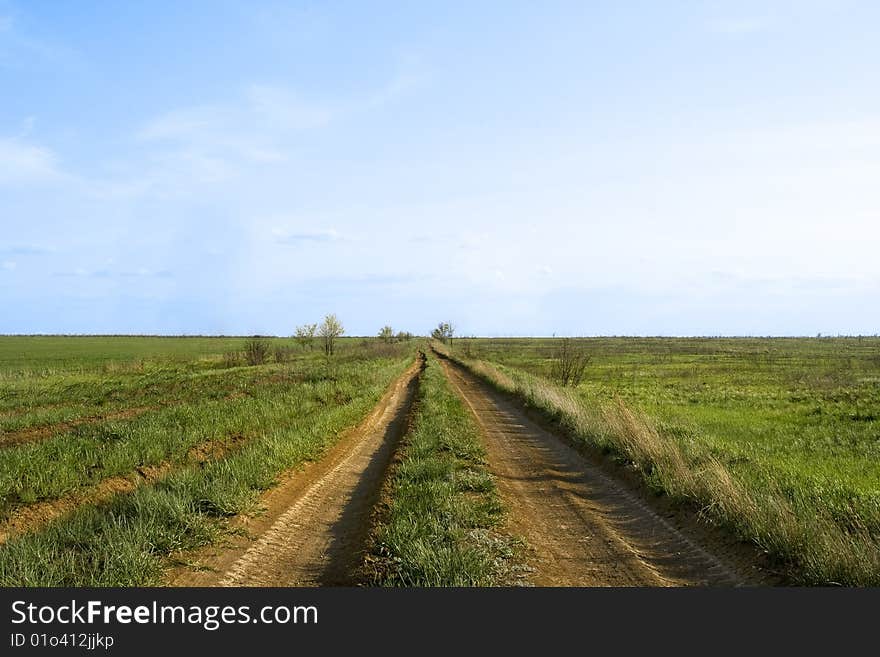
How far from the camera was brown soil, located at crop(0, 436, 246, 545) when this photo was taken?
8.01m

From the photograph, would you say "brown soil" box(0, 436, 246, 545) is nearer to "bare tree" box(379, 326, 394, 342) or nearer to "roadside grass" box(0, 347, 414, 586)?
"roadside grass" box(0, 347, 414, 586)

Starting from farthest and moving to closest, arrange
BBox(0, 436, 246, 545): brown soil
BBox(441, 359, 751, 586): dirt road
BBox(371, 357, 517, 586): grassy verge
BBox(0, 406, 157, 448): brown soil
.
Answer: BBox(0, 406, 157, 448): brown soil
BBox(0, 436, 246, 545): brown soil
BBox(441, 359, 751, 586): dirt road
BBox(371, 357, 517, 586): grassy verge

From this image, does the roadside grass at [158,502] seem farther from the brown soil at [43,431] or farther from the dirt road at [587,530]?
the dirt road at [587,530]

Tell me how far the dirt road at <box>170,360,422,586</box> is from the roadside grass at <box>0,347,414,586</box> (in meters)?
0.37

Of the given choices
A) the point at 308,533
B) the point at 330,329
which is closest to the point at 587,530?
the point at 308,533

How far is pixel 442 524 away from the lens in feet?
22.2

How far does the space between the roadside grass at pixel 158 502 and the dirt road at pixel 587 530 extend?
4.18 meters

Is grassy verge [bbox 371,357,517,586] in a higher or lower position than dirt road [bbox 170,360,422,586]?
higher

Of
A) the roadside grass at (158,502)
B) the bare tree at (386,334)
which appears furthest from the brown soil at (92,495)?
the bare tree at (386,334)

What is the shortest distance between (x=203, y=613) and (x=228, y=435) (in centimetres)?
997

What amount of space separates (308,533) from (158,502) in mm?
2119

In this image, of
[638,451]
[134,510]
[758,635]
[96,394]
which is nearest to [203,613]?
[134,510]

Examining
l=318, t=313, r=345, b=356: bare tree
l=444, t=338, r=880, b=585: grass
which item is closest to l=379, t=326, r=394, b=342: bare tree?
l=318, t=313, r=345, b=356: bare tree

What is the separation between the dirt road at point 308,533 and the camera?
18.8 ft
